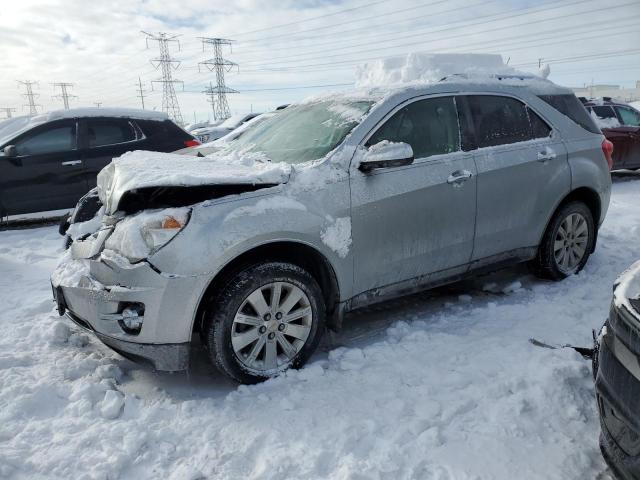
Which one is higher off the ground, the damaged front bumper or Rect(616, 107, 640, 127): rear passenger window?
Rect(616, 107, 640, 127): rear passenger window

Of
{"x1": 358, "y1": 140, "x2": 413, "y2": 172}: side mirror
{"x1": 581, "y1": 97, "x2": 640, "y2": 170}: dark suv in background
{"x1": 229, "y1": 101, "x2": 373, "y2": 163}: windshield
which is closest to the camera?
{"x1": 358, "y1": 140, "x2": 413, "y2": 172}: side mirror

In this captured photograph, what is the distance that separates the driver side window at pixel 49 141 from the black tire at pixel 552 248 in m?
6.28

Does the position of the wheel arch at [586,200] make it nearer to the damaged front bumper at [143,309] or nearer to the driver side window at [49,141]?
the damaged front bumper at [143,309]

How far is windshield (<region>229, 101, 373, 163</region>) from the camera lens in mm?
3334

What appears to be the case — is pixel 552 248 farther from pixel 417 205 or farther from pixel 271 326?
pixel 271 326

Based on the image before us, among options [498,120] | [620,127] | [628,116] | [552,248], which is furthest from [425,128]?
[628,116]

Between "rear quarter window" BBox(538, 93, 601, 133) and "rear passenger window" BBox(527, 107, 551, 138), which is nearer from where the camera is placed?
"rear passenger window" BBox(527, 107, 551, 138)

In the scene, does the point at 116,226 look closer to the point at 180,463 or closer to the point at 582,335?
the point at 180,463

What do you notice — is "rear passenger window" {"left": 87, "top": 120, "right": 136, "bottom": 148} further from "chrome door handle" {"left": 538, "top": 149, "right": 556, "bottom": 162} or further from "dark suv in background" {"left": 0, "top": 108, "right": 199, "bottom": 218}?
"chrome door handle" {"left": 538, "top": 149, "right": 556, "bottom": 162}

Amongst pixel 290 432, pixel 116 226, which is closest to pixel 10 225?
pixel 116 226

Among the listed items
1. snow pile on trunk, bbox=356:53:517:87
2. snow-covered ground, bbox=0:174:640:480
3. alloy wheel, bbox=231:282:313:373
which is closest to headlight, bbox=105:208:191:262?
alloy wheel, bbox=231:282:313:373

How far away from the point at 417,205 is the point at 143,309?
1.81 meters

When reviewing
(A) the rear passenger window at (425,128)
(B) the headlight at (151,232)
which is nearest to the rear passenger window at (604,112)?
(A) the rear passenger window at (425,128)

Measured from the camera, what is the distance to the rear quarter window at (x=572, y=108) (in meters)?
4.37
